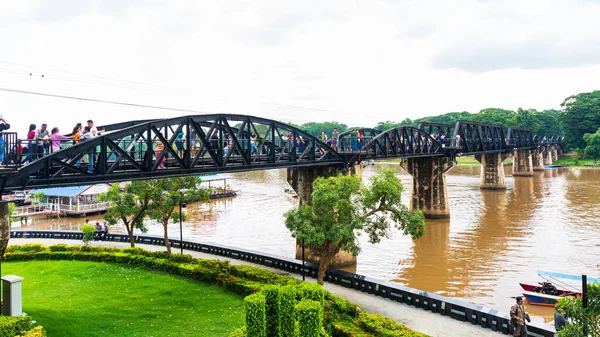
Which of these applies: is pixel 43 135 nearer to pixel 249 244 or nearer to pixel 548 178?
pixel 249 244

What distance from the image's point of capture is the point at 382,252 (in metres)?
37.0

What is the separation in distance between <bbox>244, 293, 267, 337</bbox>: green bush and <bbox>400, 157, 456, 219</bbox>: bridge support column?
39.5 meters

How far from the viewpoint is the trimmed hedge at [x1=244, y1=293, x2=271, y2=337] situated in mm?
14180

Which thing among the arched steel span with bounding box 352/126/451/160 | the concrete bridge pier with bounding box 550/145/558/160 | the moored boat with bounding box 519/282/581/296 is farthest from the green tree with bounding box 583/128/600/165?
the moored boat with bounding box 519/282/581/296

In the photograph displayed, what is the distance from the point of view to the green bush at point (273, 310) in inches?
584

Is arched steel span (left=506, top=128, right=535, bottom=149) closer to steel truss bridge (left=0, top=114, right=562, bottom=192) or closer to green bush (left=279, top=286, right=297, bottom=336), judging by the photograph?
steel truss bridge (left=0, top=114, right=562, bottom=192)

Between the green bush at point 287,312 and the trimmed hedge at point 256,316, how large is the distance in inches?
32.1

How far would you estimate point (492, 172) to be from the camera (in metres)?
76.9

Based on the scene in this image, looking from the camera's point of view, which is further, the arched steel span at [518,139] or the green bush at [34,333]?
the arched steel span at [518,139]

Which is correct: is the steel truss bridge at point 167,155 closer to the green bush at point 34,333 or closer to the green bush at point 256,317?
the green bush at point 34,333

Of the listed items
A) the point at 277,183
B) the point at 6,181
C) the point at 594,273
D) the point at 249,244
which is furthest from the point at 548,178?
the point at 6,181

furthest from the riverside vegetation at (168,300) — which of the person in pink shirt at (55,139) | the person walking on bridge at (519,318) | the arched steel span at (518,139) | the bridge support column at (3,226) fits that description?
the arched steel span at (518,139)

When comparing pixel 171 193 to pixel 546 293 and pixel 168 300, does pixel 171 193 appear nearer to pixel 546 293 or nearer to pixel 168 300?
pixel 168 300

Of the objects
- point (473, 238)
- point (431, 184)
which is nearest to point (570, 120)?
point (431, 184)
